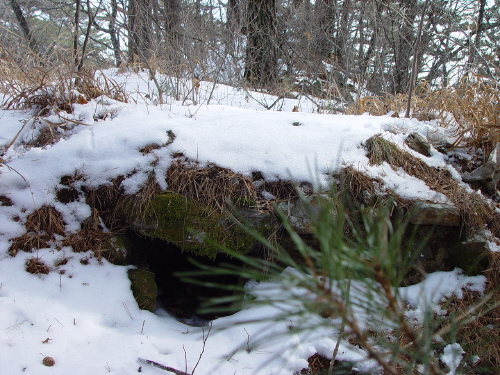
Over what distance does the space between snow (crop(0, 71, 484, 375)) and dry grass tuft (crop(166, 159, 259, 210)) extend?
87mm

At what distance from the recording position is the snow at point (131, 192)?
5.55ft

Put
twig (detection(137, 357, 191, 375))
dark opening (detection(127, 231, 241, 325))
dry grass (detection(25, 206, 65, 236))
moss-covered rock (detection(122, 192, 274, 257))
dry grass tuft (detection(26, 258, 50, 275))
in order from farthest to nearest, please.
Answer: dark opening (detection(127, 231, 241, 325))
moss-covered rock (detection(122, 192, 274, 257))
dry grass (detection(25, 206, 65, 236))
dry grass tuft (detection(26, 258, 50, 275))
twig (detection(137, 357, 191, 375))

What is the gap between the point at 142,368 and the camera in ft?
5.40

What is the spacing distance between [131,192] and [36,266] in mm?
733

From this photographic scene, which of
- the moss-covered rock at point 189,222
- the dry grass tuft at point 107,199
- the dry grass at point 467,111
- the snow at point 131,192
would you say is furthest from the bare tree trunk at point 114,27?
the dry grass at point 467,111

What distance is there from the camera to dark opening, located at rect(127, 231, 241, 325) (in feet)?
8.22

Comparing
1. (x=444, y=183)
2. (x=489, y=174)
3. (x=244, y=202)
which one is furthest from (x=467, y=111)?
(x=244, y=202)

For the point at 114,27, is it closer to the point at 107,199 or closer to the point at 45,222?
the point at 107,199

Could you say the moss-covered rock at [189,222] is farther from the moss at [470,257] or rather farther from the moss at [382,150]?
the moss at [470,257]

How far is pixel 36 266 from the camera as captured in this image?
1986 millimetres

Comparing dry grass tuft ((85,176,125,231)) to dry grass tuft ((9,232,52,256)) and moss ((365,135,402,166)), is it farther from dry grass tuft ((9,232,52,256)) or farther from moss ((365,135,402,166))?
moss ((365,135,402,166))

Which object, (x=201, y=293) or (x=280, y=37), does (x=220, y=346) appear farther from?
(x=280, y=37)

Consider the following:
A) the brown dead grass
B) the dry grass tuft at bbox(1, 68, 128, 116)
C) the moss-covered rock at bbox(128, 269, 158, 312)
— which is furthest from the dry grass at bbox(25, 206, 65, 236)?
the dry grass tuft at bbox(1, 68, 128, 116)

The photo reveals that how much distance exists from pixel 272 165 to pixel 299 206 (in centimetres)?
37
